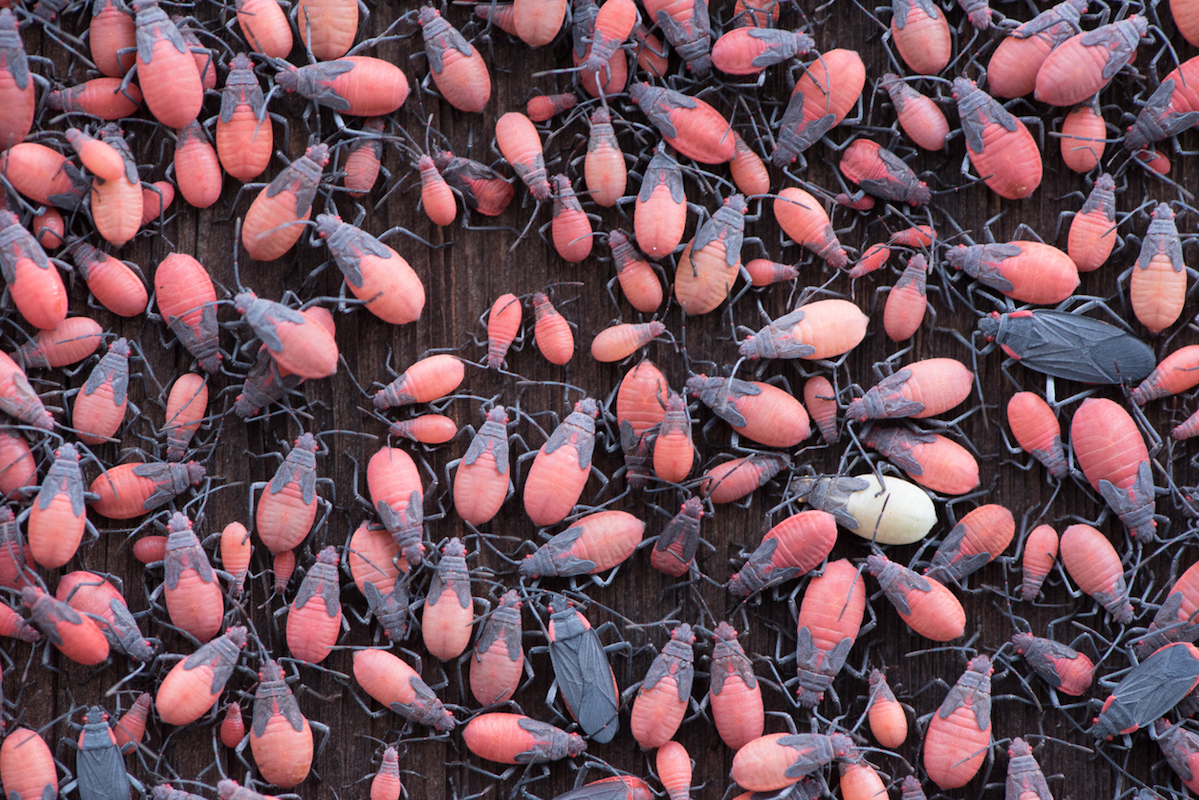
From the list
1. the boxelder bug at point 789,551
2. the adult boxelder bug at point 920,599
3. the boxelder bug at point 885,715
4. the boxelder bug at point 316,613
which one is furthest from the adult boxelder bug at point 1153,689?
the boxelder bug at point 316,613

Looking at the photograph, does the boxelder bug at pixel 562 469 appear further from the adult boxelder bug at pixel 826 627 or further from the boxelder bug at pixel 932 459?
the boxelder bug at pixel 932 459

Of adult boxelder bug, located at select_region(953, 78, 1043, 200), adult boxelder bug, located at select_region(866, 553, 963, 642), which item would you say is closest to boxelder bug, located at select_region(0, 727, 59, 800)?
adult boxelder bug, located at select_region(866, 553, 963, 642)

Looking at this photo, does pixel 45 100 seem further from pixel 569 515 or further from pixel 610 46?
pixel 569 515

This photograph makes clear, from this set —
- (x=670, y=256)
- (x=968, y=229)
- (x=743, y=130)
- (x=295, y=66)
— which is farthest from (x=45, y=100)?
(x=968, y=229)

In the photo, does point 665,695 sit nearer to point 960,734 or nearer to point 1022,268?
point 960,734

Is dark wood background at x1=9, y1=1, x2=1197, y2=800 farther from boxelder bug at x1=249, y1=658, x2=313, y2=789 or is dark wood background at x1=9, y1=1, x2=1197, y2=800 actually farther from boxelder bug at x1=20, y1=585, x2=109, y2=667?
boxelder bug at x1=20, y1=585, x2=109, y2=667
